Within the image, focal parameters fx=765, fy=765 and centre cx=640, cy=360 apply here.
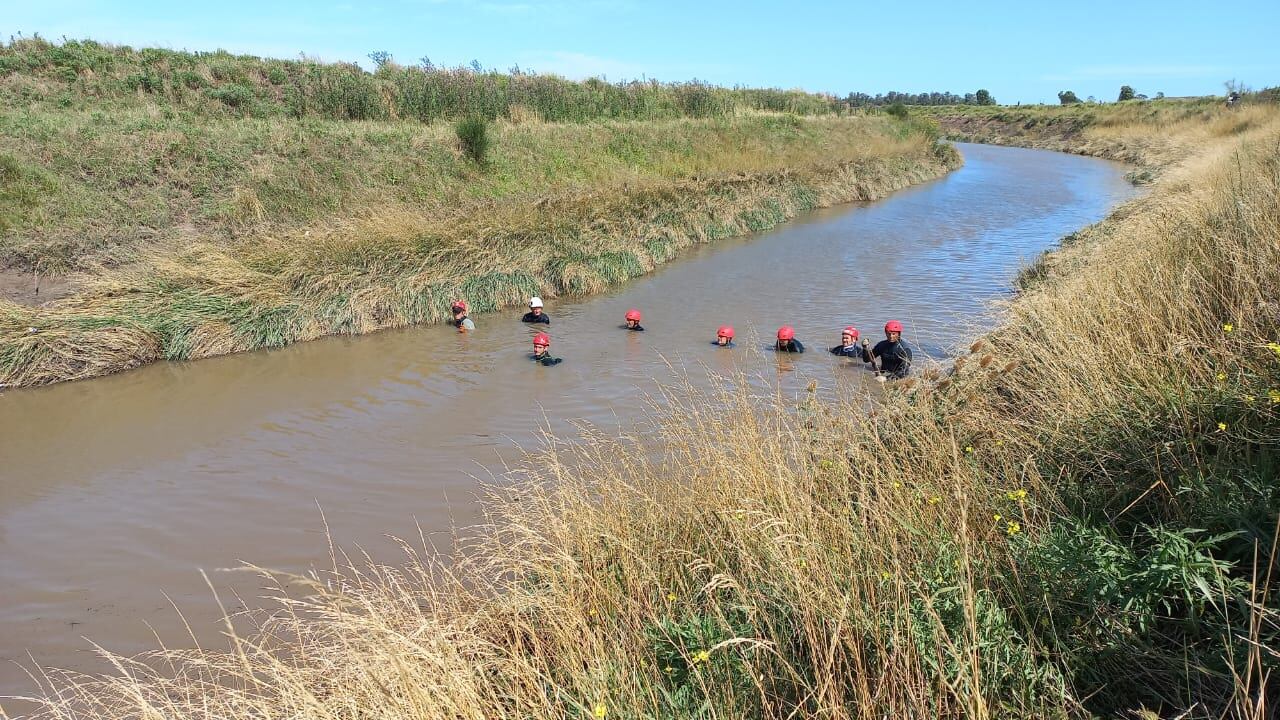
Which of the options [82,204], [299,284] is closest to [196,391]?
[299,284]

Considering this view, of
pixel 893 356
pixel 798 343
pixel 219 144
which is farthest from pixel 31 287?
pixel 893 356

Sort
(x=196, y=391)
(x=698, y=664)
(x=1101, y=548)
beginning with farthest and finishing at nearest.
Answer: (x=196, y=391), (x=1101, y=548), (x=698, y=664)

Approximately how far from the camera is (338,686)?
2854 millimetres

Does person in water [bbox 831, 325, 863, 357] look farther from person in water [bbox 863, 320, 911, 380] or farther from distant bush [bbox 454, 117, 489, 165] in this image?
distant bush [bbox 454, 117, 489, 165]

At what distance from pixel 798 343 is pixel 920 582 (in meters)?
7.91

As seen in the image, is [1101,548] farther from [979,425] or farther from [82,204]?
[82,204]

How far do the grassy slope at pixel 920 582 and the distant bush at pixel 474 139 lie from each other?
16.0 m

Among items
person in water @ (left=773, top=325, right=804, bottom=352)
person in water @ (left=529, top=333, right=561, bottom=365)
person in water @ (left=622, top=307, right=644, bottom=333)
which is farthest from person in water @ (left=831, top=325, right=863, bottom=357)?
person in water @ (left=529, top=333, right=561, bottom=365)

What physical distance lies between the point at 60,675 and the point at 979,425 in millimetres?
5288

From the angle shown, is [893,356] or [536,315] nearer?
[893,356]

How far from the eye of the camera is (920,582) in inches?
107

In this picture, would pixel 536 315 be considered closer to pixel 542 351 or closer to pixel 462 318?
pixel 462 318

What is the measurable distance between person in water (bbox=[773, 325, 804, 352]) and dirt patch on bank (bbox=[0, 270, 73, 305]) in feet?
32.5

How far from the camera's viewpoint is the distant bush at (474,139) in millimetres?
18812
